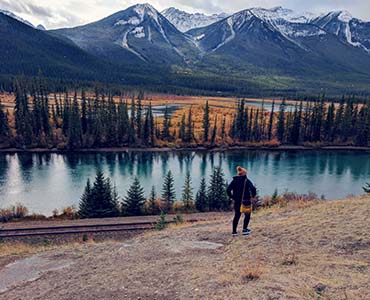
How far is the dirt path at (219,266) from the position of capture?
336 inches

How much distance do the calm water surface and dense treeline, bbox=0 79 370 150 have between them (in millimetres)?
6425

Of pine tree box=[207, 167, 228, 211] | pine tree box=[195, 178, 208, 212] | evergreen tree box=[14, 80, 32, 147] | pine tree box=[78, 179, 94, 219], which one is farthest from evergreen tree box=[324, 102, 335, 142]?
evergreen tree box=[14, 80, 32, 147]

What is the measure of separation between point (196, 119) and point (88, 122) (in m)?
34.5

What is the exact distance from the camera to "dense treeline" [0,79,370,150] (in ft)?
268

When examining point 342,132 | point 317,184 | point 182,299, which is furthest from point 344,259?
point 342,132

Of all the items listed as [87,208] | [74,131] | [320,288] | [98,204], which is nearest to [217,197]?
[98,204]

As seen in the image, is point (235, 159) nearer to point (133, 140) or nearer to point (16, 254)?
point (133, 140)

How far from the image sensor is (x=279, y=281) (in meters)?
8.54

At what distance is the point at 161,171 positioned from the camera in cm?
6444

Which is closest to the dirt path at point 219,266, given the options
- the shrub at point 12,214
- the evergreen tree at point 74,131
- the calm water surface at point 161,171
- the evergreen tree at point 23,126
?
the shrub at point 12,214

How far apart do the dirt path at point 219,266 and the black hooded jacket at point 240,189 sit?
1.56m

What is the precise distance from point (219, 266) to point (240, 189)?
10.4 feet

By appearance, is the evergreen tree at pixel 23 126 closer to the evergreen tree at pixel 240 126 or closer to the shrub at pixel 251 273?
the evergreen tree at pixel 240 126

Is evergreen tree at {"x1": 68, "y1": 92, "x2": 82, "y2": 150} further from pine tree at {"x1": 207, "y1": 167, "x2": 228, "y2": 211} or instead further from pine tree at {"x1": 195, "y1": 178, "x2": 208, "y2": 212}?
pine tree at {"x1": 207, "y1": 167, "x2": 228, "y2": 211}
